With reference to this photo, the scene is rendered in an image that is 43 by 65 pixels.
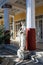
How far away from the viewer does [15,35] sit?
84.7ft

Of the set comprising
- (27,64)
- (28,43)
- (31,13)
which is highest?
(31,13)

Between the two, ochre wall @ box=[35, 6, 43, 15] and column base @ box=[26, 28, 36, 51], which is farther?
ochre wall @ box=[35, 6, 43, 15]

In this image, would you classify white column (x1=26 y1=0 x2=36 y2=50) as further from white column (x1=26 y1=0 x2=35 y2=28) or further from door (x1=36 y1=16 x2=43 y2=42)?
door (x1=36 y1=16 x2=43 y2=42)

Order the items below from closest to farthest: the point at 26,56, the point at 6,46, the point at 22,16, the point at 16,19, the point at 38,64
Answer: the point at 38,64, the point at 26,56, the point at 6,46, the point at 22,16, the point at 16,19

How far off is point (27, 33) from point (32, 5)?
5.08 feet

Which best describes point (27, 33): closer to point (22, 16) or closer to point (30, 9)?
point (30, 9)

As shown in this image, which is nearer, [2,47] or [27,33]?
[27,33]

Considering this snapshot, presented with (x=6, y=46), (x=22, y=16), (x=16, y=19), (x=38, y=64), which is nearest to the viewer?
(x=38, y=64)

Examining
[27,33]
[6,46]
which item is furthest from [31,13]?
[6,46]

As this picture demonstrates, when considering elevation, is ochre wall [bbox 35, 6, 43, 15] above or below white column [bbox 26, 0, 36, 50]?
above

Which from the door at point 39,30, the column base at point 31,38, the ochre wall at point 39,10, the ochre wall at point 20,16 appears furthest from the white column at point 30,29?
the ochre wall at point 20,16

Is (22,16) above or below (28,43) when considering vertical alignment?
above

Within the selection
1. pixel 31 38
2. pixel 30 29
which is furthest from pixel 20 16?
pixel 31 38

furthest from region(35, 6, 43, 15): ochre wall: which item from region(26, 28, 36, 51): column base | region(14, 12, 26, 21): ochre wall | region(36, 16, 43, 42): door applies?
region(26, 28, 36, 51): column base
